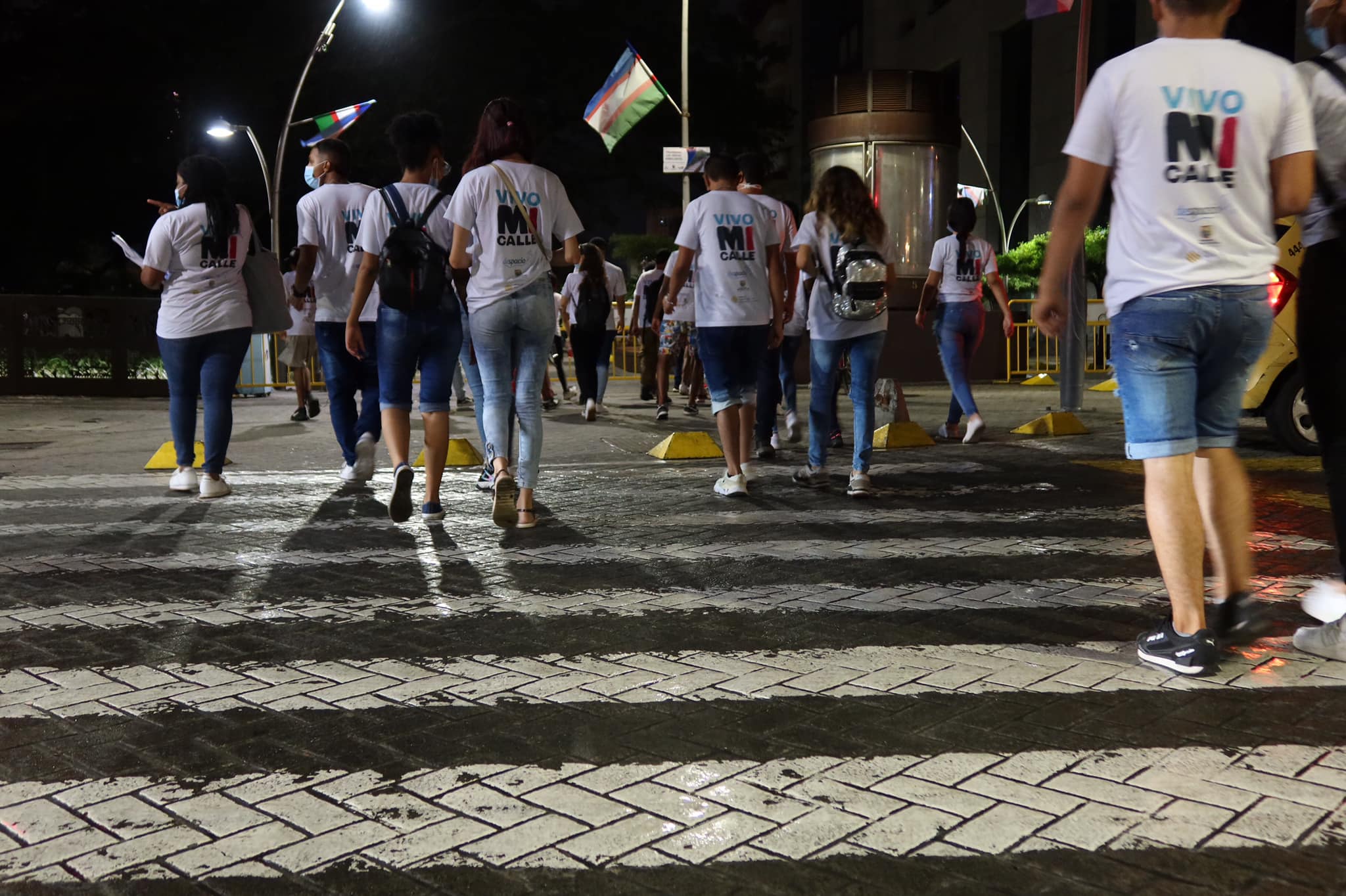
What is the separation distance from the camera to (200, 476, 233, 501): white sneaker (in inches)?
308

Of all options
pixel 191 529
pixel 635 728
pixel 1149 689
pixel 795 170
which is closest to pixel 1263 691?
pixel 1149 689

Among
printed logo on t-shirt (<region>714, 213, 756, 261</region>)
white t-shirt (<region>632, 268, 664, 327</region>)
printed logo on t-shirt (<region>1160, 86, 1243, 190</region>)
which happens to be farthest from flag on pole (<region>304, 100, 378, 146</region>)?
printed logo on t-shirt (<region>1160, 86, 1243, 190</region>)

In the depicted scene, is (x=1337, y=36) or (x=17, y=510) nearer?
(x=1337, y=36)

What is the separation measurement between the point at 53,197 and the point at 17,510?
96.2ft

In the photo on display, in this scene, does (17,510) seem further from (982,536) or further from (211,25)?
(211,25)

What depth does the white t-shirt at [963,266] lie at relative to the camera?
1012 centimetres

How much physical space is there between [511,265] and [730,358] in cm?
169

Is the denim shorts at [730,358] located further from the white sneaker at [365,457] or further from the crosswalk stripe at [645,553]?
the white sneaker at [365,457]

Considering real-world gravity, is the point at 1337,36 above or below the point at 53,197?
below

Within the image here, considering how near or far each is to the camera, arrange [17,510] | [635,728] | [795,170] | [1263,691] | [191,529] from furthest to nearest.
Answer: [795,170], [17,510], [191,529], [1263,691], [635,728]

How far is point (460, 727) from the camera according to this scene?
3430mm

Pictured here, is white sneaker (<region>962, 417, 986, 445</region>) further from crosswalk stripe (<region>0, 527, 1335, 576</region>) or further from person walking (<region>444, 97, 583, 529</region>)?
person walking (<region>444, 97, 583, 529</region>)

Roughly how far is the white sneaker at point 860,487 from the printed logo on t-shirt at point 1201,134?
13.0ft

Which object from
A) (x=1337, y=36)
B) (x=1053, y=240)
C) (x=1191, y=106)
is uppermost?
(x=1337, y=36)
